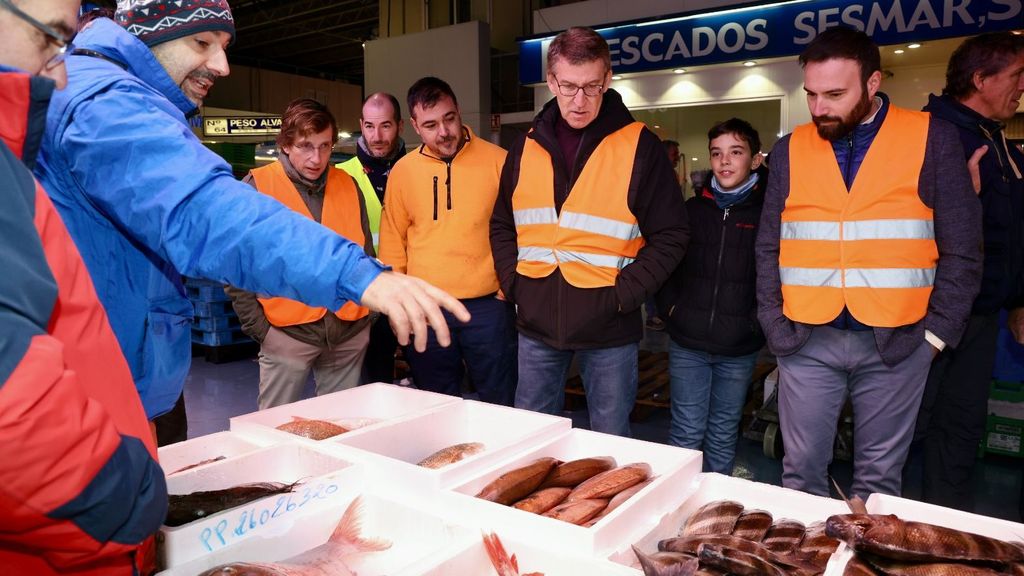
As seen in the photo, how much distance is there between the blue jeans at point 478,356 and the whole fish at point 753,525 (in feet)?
5.78

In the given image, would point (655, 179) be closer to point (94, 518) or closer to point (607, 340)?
point (607, 340)

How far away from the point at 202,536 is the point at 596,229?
1766 millimetres

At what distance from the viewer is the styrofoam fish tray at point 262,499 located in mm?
1378

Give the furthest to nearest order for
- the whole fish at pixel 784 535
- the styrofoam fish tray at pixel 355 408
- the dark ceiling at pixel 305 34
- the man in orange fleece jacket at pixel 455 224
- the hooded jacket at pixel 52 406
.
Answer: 1. the dark ceiling at pixel 305 34
2. the man in orange fleece jacket at pixel 455 224
3. the styrofoam fish tray at pixel 355 408
4. the whole fish at pixel 784 535
5. the hooded jacket at pixel 52 406

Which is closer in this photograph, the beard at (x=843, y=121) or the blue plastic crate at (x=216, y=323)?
the beard at (x=843, y=121)

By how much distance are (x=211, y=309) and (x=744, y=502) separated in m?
5.95

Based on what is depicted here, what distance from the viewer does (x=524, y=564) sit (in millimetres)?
1439

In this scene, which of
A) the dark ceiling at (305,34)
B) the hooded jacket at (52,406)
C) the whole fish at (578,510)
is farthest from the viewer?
the dark ceiling at (305,34)

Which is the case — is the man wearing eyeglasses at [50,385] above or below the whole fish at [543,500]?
above

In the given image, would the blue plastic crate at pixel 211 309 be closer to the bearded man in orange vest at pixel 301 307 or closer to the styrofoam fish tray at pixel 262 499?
the bearded man in orange vest at pixel 301 307

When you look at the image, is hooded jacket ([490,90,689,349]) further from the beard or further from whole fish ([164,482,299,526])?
whole fish ([164,482,299,526])

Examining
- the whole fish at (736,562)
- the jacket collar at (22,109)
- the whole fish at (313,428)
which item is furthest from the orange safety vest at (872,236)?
the jacket collar at (22,109)

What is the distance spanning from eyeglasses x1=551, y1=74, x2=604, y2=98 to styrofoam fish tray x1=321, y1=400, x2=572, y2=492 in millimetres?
1245

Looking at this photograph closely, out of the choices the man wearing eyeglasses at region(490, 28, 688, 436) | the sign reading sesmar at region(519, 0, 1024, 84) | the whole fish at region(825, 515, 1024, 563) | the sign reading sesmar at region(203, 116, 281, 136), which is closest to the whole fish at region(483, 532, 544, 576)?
the whole fish at region(825, 515, 1024, 563)
